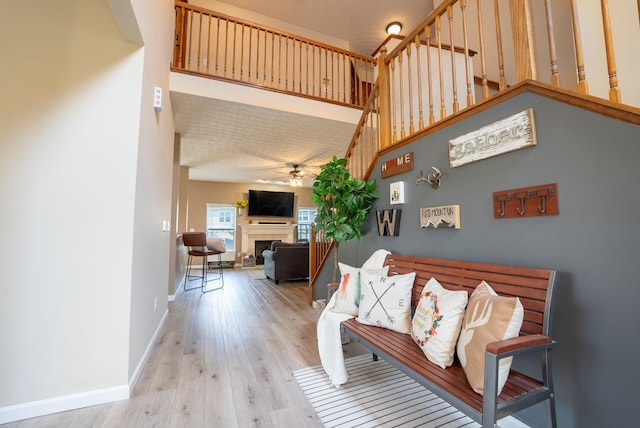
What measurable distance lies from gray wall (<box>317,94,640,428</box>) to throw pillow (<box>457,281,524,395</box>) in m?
0.32

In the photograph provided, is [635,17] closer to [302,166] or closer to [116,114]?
[116,114]

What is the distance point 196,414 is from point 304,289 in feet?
11.5

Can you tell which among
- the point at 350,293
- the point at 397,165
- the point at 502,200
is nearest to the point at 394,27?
the point at 397,165

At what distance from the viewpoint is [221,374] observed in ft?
6.96

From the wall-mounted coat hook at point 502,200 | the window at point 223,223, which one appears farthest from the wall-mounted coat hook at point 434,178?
the window at point 223,223

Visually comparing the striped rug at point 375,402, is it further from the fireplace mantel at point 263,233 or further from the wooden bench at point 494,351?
the fireplace mantel at point 263,233

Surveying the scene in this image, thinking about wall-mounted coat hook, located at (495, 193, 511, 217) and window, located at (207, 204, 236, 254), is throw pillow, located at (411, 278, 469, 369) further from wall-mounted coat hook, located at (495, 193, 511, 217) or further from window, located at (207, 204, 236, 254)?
window, located at (207, 204, 236, 254)

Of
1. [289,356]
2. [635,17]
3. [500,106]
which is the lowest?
[289,356]

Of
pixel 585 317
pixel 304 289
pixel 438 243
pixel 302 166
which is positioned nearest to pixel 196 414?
pixel 438 243

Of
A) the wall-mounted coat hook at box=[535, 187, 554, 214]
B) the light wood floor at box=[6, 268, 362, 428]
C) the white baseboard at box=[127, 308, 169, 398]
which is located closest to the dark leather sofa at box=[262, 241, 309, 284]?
the light wood floor at box=[6, 268, 362, 428]

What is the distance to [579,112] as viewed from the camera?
126 cm

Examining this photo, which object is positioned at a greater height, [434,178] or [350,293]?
[434,178]

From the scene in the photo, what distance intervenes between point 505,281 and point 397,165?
1.32 m

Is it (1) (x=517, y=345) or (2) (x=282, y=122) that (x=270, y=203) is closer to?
(2) (x=282, y=122)
